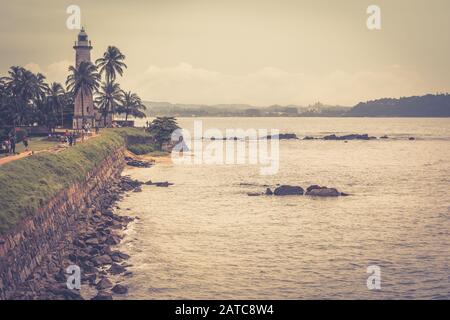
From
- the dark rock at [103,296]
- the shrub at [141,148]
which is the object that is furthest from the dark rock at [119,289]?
the shrub at [141,148]

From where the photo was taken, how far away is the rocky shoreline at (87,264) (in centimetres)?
3061

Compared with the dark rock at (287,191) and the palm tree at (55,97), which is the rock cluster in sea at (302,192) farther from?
the palm tree at (55,97)

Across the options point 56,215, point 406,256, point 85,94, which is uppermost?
point 85,94

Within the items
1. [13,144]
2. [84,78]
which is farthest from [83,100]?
[13,144]

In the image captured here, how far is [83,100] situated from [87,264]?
2796 inches

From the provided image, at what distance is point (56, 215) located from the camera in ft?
130

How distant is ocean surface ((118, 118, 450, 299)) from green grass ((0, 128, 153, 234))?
675cm

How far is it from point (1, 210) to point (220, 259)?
15667 millimetres

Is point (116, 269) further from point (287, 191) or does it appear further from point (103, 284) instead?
point (287, 191)

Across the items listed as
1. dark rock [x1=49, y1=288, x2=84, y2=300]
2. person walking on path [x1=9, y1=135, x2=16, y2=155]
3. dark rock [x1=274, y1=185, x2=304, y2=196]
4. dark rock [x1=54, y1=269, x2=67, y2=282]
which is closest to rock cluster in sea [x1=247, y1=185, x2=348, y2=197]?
dark rock [x1=274, y1=185, x2=304, y2=196]

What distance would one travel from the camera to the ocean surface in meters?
34.5

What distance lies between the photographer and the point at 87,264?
1438 inches
